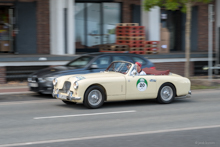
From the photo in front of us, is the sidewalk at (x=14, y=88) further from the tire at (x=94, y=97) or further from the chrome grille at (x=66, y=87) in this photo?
the tire at (x=94, y=97)

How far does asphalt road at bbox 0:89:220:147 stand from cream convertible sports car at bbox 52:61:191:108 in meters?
0.31

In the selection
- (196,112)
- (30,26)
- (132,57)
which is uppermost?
(30,26)

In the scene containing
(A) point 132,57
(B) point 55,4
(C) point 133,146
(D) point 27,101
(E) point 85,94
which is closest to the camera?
(C) point 133,146

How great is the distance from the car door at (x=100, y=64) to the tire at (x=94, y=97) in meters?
2.46

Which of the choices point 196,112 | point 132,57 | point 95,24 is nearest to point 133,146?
point 196,112

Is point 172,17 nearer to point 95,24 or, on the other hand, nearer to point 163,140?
point 95,24

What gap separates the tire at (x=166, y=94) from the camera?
10.6 metres

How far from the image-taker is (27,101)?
11.5 m

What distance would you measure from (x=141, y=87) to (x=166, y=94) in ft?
3.28

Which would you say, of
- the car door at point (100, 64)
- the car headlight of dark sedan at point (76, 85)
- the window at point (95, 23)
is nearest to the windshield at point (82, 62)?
the car door at point (100, 64)

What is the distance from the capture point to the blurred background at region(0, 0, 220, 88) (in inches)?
657

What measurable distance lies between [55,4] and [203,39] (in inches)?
393

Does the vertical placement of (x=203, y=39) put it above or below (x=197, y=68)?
above

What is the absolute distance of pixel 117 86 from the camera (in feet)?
32.0
